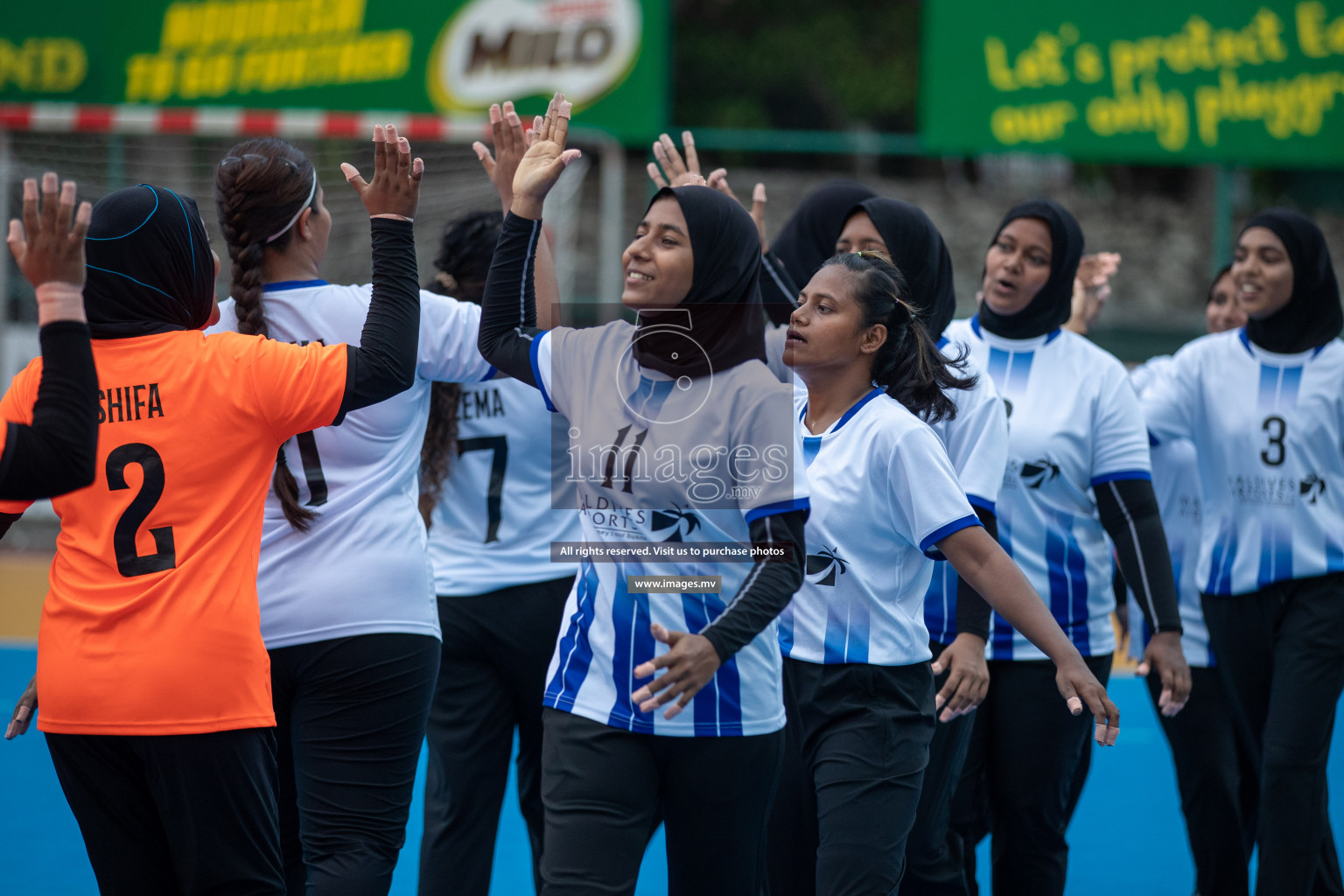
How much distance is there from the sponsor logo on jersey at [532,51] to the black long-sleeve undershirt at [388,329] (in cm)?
917

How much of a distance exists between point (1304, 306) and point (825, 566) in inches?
89.6

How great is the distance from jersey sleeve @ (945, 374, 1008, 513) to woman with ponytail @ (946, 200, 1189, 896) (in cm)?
40

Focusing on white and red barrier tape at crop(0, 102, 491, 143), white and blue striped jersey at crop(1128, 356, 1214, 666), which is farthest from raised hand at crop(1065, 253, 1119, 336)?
white and red barrier tape at crop(0, 102, 491, 143)

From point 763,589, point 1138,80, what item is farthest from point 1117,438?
point 1138,80

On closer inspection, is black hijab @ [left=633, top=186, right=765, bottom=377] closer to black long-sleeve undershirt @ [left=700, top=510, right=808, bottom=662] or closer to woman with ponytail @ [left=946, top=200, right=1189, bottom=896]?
black long-sleeve undershirt @ [left=700, top=510, right=808, bottom=662]

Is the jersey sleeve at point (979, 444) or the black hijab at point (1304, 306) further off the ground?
the black hijab at point (1304, 306)

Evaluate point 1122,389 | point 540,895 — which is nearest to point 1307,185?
point 1122,389

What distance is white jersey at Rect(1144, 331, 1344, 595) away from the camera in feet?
13.7

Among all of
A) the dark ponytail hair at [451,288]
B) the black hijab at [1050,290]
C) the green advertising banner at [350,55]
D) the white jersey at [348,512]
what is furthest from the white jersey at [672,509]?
the green advertising banner at [350,55]

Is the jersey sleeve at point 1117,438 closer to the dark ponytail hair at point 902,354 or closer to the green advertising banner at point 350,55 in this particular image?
the dark ponytail hair at point 902,354

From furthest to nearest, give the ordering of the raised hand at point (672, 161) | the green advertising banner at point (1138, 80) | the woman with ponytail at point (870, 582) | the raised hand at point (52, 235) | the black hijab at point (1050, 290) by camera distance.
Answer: the green advertising banner at point (1138, 80)
the black hijab at point (1050, 290)
the raised hand at point (672, 161)
the woman with ponytail at point (870, 582)
the raised hand at point (52, 235)

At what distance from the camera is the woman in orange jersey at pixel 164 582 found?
2.39m

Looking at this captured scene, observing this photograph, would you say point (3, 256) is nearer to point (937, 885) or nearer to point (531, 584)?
point (531, 584)

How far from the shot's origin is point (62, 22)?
1241 cm
